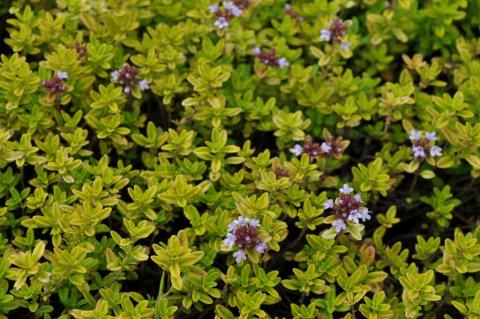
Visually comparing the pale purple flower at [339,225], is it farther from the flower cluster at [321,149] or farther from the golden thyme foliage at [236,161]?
the flower cluster at [321,149]

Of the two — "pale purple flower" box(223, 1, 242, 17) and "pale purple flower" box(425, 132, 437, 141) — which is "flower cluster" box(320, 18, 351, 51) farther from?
"pale purple flower" box(425, 132, 437, 141)

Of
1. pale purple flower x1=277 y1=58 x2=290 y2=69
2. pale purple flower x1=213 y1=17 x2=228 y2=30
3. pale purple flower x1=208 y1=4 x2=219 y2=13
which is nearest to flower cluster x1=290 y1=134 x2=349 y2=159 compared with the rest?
pale purple flower x1=277 y1=58 x2=290 y2=69

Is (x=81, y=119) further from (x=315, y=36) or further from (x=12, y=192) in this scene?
(x=315, y=36)

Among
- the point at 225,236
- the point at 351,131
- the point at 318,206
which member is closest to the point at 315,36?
the point at 351,131

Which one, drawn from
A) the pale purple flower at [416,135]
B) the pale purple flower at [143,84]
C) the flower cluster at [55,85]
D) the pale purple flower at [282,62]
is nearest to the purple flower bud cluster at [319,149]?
the pale purple flower at [416,135]

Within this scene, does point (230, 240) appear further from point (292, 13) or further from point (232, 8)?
point (292, 13)
